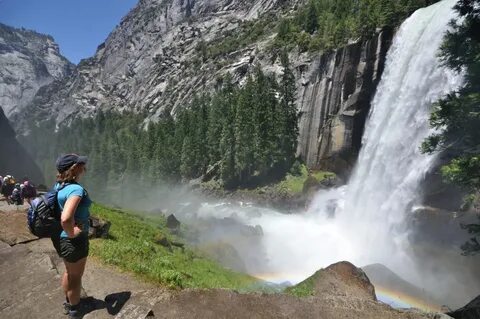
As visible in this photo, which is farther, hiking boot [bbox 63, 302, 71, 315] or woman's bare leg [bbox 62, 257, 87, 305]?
hiking boot [bbox 63, 302, 71, 315]

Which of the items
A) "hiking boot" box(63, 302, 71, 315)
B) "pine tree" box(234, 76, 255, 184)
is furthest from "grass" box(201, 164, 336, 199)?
"hiking boot" box(63, 302, 71, 315)

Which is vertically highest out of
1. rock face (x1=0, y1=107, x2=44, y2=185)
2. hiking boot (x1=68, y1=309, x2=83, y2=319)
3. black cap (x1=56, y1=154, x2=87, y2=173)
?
rock face (x1=0, y1=107, x2=44, y2=185)

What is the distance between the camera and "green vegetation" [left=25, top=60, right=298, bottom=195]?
221 feet

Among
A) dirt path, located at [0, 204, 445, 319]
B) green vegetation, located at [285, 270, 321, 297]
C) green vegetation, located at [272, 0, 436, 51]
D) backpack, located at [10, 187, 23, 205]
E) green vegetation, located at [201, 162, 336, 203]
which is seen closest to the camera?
dirt path, located at [0, 204, 445, 319]

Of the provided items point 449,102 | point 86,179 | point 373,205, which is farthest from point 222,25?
point 449,102

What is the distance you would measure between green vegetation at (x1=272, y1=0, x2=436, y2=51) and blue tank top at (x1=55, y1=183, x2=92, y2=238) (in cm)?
5343

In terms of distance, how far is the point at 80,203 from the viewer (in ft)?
22.2

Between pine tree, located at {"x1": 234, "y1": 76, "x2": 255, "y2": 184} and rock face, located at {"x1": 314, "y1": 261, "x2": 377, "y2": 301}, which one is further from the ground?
pine tree, located at {"x1": 234, "y1": 76, "x2": 255, "y2": 184}

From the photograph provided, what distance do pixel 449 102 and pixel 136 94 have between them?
620 ft

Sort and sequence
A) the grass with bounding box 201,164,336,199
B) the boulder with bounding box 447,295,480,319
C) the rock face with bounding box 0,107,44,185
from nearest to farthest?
1. the boulder with bounding box 447,295,480,319
2. the grass with bounding box 201,164,336,199
3. the rock face with bounding box 0,107,44,185

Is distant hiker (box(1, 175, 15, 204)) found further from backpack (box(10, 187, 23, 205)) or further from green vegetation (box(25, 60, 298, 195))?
green vegetation (box(25, 60, 298, 195))

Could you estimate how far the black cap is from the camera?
675 cm

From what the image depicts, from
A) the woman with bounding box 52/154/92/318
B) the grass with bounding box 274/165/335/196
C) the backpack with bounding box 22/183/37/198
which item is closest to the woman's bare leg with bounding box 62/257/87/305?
the woman with bounding box 52/154/92/318

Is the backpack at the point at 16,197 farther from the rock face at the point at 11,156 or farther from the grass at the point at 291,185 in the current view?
the rock face at the point at 11,156
